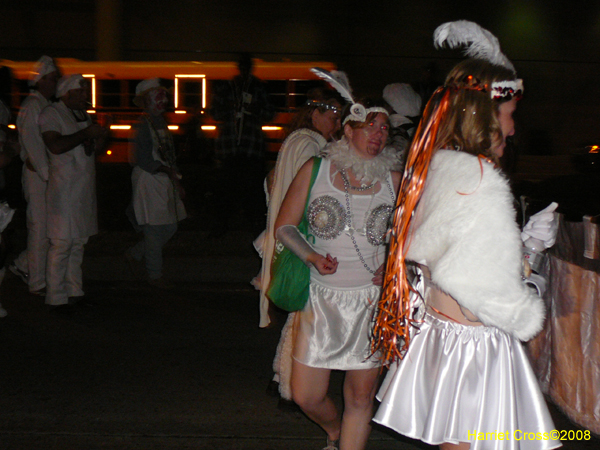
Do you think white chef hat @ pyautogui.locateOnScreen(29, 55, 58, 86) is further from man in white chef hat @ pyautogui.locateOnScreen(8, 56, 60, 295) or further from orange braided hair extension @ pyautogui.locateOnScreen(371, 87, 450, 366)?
orange braided hair extension @ pyautogui.locateOnScreen(371, 87, 450, 366)

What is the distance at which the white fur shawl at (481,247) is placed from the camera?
6.77 ft

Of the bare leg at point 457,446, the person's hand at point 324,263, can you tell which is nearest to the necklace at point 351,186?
the person's hand at point 324,263

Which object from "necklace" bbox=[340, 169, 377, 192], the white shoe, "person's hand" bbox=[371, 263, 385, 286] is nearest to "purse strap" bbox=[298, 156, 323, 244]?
"necklace" bbox=[340, 169, 377, 192]

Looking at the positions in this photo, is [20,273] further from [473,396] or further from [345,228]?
[473,396]

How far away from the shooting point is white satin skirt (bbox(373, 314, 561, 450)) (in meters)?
2.18

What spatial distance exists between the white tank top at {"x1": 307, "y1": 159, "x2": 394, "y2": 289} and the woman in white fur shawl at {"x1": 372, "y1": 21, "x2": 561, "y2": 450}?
2.18ft

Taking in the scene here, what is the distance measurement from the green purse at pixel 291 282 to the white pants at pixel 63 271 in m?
3.30

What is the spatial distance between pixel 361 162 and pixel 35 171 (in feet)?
13.1

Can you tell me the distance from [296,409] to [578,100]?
20420mm

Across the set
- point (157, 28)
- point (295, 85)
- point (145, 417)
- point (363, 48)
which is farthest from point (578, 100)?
point (145, 417)

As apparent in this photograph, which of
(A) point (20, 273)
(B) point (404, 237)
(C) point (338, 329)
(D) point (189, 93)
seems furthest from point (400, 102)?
(D) point (189, 93)

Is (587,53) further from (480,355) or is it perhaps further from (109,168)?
(480,355)

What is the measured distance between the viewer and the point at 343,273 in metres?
3.09

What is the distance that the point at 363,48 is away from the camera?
77.7ft
